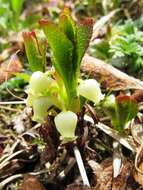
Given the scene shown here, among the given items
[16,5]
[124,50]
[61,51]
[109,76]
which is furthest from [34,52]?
[16,5]

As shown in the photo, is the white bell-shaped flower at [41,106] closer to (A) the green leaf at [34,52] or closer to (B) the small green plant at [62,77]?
(B) the small green plant at [62,77]

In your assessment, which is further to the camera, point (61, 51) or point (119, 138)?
point (119, 138)

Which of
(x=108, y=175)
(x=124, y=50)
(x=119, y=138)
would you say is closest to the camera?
(x=108, y=175)

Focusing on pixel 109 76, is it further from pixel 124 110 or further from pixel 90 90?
pixel 90 90

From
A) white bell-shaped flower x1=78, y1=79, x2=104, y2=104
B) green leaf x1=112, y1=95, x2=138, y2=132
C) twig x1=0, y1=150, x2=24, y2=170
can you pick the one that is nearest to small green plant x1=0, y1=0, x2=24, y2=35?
twig x1=0, y1=150, x2=24, y2=170

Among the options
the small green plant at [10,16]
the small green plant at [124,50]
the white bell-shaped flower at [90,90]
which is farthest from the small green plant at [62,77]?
the small green plant at [10,16]

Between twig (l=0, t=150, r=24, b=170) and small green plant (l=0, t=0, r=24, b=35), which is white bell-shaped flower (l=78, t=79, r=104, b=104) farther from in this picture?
small green plant (l=0, t=0, r=24, b=35)
